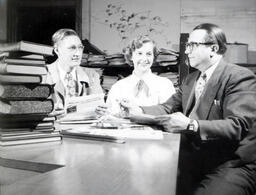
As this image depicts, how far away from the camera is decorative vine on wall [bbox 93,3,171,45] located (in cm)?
305

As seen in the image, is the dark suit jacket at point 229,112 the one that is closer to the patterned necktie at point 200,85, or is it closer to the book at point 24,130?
the patterned necktie at point 200,85

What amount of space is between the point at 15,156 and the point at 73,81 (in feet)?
5.58

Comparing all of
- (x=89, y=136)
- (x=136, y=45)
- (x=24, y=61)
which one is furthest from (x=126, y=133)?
(x=136, y=45)

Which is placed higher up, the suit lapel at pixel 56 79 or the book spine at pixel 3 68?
the book spine at pixel 3 68

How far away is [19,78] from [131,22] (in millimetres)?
2287

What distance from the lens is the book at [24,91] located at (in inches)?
36.4

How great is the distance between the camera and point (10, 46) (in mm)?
936

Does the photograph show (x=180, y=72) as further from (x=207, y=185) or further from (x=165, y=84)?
(x=207, y=185)

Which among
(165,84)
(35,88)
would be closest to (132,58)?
(165,84)

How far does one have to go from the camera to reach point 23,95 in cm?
96

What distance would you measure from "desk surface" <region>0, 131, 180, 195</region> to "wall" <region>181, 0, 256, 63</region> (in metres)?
1.95

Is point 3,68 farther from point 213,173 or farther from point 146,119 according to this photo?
point 213,173

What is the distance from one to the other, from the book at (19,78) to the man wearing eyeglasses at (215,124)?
24.1 inches

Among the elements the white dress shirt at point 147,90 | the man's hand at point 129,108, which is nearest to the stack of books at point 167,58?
the white dress shirt at point 147,90
